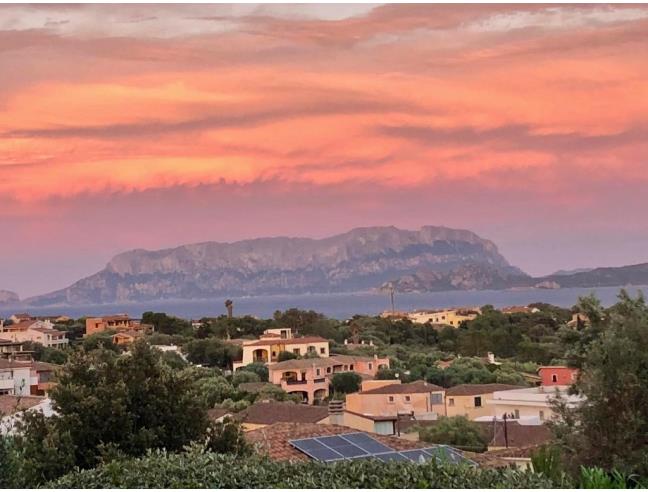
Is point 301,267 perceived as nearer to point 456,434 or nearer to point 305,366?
point 305,366

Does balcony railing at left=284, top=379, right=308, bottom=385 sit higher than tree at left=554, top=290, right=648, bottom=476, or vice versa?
tree at left=554, top=290, right=648, bottom=476

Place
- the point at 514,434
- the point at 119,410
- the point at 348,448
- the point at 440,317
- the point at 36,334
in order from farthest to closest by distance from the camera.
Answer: the point at 440,317 < the point at 36,334 < the point at 514,434 < the point at 348,448 < the point at 119,410

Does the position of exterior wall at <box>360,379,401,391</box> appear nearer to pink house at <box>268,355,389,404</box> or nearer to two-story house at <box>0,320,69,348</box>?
pink house at <box>268,355,389,404</box>

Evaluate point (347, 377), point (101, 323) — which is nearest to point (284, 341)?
point (347, 377)

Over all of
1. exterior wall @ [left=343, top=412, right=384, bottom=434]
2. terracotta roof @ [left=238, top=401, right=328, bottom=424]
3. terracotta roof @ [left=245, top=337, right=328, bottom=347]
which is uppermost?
terracotta roof @ [left=245, top=337, right=328, bottom=347]

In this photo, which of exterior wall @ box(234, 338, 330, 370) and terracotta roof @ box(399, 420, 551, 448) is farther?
exterior wall @ box(234, 338, 330, 370)

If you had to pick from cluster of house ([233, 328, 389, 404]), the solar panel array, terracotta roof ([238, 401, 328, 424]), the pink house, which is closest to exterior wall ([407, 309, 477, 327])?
cluster of house ([233, 328, 389, 404])

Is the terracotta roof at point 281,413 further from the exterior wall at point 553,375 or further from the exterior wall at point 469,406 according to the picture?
the exterior wall at point 553,375
